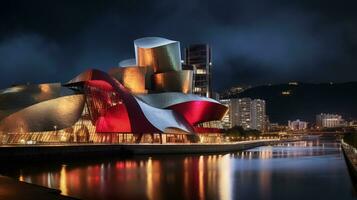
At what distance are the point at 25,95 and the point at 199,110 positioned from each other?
31.0m

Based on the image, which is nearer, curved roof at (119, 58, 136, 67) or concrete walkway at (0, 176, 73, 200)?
concrete walkway at (0, 176, 73, 200)

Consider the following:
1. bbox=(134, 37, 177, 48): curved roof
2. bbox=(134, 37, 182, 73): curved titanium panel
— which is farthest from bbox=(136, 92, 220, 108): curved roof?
bbox=(134, 37, 177, 48): curved roof

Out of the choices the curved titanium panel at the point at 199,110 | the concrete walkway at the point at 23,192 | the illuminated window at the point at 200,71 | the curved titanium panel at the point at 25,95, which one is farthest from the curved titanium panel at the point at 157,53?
the illuminated window at the point at 200,71

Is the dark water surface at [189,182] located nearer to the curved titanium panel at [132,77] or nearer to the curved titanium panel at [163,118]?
the curved titanium panel at [163,118]

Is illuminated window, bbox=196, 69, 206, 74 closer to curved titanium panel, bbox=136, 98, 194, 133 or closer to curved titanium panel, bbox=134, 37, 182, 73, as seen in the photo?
curved titanium panel, bbox=134, 37, 182, 73

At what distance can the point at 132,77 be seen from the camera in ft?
257

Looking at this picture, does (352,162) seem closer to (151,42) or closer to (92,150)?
(92,150)

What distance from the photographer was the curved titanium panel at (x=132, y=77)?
77.9 metres

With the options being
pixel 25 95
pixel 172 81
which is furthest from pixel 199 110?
pixel 25 95

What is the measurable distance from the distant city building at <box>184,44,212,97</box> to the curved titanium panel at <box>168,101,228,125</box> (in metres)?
56.3

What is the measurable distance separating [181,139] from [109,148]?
1864 cm

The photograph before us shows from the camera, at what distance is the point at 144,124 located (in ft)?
212

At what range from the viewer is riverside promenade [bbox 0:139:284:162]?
40069mm

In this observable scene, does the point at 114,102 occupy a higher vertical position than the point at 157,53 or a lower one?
lower
